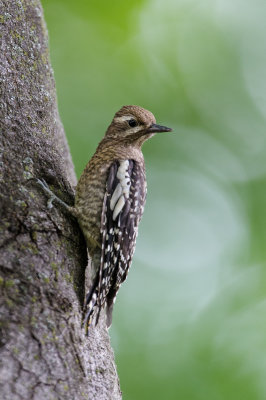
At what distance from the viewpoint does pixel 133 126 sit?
163 inches

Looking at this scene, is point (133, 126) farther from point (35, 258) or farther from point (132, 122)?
point (35, 258)

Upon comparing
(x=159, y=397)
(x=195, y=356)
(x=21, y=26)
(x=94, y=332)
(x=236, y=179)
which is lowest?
(x=94, y=332)

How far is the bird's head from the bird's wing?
0.37 metres

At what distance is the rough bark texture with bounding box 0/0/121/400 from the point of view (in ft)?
7.39

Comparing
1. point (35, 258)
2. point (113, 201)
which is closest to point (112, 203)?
point (113, 201)

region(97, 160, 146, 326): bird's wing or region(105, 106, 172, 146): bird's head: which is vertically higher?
region(105, 106, 172, 146): bird's head

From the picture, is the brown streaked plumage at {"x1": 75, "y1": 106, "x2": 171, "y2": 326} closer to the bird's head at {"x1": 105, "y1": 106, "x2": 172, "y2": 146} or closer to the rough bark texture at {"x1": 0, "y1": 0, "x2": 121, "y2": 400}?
the bird's head at {"x1": 105, "y1": 106, "x2": 172, "y2": 146}

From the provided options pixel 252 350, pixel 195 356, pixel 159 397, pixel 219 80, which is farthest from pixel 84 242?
pixel 219 80

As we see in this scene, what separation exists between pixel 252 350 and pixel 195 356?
2.50 feet

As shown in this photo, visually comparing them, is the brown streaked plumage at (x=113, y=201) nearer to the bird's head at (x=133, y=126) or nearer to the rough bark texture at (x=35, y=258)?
the bird's head at (x=133, y=126)

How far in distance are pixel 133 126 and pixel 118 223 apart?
965mm

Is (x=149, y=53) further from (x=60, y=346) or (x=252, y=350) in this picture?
(x=60, y=346)

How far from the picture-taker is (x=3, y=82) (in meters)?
3.10

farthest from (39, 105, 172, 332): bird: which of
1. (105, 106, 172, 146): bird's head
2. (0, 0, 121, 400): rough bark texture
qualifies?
(0, 0, 121, 400): rough bark texture
